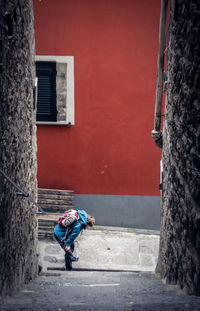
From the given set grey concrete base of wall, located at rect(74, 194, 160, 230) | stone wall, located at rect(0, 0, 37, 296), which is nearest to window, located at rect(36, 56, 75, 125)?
grey concrete base of wall, located at rect(74, 194, 160, 230)

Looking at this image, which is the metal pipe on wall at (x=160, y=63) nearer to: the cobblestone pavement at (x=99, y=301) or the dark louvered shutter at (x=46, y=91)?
the cobblestone pavement at (x=99, y=301)

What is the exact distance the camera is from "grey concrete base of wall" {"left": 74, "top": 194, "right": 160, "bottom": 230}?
26.4 feet

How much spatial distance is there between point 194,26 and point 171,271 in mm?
2549

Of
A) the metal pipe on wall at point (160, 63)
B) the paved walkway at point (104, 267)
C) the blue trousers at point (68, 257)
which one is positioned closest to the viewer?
the paved walkway at point (104, 267)

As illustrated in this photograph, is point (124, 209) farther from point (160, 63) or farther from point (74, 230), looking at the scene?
point (160, 63)

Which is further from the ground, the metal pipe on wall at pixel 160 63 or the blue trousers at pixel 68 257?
the metal pipe on wall at pixel 160 63

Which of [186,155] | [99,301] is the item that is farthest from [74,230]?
[186,155]

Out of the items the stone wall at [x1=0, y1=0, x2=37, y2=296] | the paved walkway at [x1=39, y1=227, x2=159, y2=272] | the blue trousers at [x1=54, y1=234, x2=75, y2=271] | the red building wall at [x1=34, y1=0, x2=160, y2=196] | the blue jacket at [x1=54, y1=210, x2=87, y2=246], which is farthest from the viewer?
the red building wall at [x1=34, y1=0, x2=160, y2=196]

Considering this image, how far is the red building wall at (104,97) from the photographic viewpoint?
24.4ft

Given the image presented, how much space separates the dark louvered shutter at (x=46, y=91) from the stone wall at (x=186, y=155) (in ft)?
14.0

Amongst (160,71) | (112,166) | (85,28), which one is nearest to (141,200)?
(112,166)

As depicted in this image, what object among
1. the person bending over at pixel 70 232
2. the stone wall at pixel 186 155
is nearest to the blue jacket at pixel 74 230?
the person bending over at pixel 70 232

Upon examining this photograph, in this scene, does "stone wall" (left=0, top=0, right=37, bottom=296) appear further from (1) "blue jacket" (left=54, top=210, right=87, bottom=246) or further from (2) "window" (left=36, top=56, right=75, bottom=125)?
(2) "window" (left=36, top=56, right=75, bottom=125)

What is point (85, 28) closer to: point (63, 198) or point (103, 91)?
point (103, 91)
